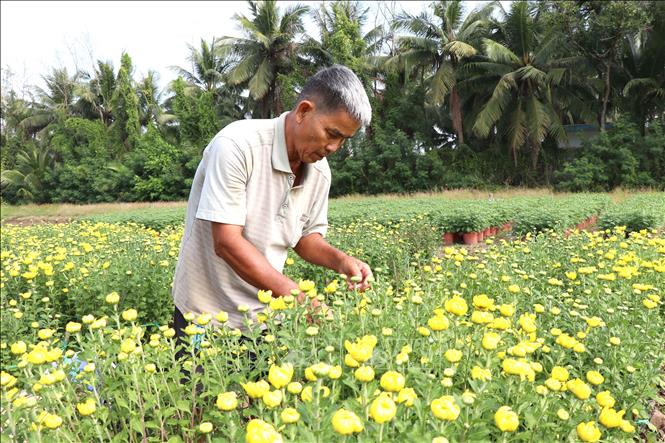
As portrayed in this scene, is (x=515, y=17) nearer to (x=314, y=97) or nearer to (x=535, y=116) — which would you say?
(x=535, y=116)

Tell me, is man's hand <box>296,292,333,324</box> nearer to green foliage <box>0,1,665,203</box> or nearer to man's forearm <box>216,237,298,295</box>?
man's forearm <box>216,237,298,295</box>

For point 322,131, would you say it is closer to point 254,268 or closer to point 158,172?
point 254,268

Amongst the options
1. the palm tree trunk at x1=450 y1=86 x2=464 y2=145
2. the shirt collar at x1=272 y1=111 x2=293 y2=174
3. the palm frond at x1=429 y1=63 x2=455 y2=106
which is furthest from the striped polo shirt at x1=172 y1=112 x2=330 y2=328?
the palm tree trunk at x1=450 y1=86 x2=464 y2=145

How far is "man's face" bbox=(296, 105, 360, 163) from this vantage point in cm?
169

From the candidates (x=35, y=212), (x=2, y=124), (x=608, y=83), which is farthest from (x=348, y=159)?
(x=2, y=124)

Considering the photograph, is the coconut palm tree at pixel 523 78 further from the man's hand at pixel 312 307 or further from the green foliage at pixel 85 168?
the man's hand at pixel 312 307

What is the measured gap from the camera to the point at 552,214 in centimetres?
815

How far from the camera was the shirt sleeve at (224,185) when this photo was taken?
5.60 feet

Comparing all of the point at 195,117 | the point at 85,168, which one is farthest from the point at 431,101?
the point at 85,168

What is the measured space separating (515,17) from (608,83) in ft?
15.7

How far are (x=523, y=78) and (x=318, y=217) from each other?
69.9ft

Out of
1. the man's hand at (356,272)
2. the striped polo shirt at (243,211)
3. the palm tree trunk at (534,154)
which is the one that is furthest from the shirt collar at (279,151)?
Result: the palm tree trunk at (534,154)

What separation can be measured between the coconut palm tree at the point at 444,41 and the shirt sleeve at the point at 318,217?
21.0m

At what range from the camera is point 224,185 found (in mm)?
1730
